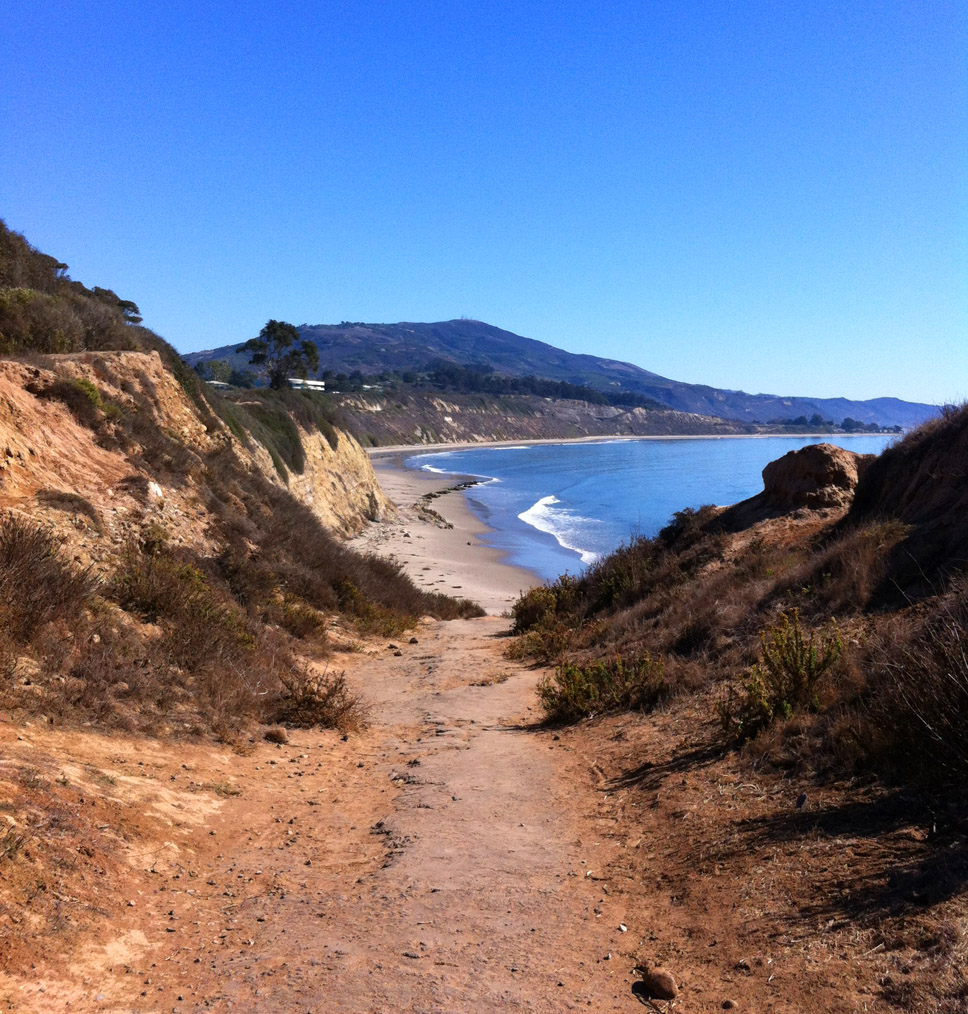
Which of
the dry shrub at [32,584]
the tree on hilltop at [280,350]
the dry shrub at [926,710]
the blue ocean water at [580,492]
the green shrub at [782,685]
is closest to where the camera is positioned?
the dry shrub at [926,710]

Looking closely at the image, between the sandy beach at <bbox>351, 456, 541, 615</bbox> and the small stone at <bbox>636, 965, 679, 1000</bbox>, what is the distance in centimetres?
1656

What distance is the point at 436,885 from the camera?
16.9ft

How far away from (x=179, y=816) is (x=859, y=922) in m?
4.30

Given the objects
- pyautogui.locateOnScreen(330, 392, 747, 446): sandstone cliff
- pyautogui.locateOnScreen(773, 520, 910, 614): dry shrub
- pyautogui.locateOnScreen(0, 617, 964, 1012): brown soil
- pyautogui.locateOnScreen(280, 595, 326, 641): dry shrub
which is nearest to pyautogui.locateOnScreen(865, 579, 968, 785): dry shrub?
pyautogui.locateOnScreen(0, 617, 964, 1012): brown soil

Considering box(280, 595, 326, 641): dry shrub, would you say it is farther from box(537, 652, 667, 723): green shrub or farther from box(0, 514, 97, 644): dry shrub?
box(537, 652, 667, 723): green shrub

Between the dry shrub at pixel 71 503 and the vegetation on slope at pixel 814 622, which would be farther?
the dry shrub at pixel 71 503

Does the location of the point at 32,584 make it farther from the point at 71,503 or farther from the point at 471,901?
the point at 471,901

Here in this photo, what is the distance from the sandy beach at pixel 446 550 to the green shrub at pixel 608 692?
10.4 m

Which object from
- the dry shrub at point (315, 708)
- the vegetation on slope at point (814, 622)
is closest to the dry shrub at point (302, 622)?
the vegetation on slope at point (814, 622)

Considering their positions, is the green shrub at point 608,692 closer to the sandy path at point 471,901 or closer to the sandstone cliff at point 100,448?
the sandy path at point 471,901

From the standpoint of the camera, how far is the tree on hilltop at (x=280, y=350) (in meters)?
54.9

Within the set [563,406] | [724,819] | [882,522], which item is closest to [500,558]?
[882,522]

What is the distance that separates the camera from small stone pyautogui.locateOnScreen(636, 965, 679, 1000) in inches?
153

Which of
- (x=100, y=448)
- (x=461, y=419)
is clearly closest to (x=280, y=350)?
(x=100, y=448)
